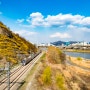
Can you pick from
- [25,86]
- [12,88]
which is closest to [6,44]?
[12,88]

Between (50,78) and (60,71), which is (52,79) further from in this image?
(60,71)

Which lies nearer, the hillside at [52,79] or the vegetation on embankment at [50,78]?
the hillside at [52,79]

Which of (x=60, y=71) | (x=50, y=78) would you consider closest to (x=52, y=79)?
(x=50, y=78)

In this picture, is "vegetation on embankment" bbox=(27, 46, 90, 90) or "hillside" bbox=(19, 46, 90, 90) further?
"vegetation on embankment" bbox=(27, 46, 90, 90)

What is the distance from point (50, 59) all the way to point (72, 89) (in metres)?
32.9

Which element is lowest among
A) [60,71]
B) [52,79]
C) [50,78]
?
[52,79]

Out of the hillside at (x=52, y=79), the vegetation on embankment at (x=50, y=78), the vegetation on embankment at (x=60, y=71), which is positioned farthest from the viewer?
the vegetation on embankment at (x=60, y=71)

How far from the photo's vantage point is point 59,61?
A: 77.8 metres

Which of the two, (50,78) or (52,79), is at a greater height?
(50,78)

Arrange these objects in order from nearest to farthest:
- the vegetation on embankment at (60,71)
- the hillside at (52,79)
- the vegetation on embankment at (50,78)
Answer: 1. the hillside at (52,79)
2. the vegetation on embankment at (50,78)
3. the vegetation on embankment at (60,71)

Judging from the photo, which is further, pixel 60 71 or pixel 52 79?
pixel 60 71

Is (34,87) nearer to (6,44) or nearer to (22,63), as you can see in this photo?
(6,44)

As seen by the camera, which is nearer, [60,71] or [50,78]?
[50,78]

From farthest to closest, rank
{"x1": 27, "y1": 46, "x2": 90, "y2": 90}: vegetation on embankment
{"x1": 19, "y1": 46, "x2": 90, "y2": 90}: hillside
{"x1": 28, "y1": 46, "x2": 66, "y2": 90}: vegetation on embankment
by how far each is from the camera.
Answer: {"x1": 27, "y1": 46, "x2": 90, "y2": 90}: vegetation on embankment, {"x1": 28, "y1": 46, "x2": 66, "y2": 90}: vegetation on embankment, {"x1": 19, "y1": 46, "x2": 90, "y2": 90}: hillside
